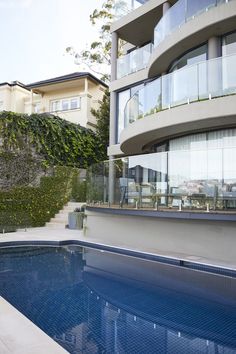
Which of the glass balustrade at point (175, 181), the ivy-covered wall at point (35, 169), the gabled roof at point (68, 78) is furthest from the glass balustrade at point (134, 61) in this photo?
the gabled roof at point (68, 78)

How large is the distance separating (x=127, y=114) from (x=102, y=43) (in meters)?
18.3

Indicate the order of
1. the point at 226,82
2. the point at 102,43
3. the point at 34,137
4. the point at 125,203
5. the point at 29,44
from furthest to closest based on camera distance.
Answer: the point at 102,43 < the point at 29,44 < the point at 34,137 < the point at 125,203 < the point at 226,82

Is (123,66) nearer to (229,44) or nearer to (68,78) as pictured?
(229,44)

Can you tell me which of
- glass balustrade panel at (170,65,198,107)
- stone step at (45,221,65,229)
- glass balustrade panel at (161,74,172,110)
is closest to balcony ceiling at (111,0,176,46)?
glass balustrade panel at (161,74,172,110)

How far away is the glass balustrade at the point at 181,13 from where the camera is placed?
12.6m

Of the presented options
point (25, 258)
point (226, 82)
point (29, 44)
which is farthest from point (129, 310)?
point (29, 44)

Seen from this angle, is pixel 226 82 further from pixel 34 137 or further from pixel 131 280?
pixel 34 137

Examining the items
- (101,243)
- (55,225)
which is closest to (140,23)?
(101,243)

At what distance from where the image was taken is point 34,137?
21.4m

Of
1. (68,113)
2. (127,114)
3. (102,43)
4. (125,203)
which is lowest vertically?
(125,203)

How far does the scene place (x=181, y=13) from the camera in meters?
13.3

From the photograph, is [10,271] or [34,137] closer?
[10,271]

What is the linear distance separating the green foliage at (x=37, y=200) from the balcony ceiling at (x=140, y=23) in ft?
26.8

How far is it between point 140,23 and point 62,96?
13.5 metres
